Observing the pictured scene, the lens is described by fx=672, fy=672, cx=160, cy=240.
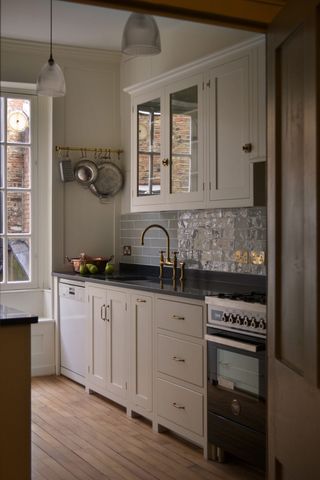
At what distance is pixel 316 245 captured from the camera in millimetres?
1508

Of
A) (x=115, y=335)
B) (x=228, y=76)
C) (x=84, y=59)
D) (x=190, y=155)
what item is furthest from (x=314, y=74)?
(x=84, y=59)

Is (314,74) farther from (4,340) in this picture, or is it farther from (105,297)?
(105,297)

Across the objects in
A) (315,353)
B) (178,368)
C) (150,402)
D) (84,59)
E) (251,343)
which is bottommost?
(150,402)

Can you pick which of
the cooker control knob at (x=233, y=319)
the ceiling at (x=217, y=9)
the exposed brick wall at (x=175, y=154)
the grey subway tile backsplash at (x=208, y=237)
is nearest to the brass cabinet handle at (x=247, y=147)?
the grey subway tile backsplash at (x=208, y=237)

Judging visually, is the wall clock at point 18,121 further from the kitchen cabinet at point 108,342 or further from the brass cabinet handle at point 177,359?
the brass cabinet handle at point 177,359

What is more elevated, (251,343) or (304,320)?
(304,320)

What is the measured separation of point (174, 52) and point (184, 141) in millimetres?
905

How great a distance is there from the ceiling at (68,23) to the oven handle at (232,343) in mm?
2279

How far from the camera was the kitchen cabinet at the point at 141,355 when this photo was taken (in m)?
4.45

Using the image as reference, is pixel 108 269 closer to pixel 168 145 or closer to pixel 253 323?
pixel 168 145

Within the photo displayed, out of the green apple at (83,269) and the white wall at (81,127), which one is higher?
the white wall at (81,127)

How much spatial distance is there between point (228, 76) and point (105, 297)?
1867mm

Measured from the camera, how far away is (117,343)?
4910 mm

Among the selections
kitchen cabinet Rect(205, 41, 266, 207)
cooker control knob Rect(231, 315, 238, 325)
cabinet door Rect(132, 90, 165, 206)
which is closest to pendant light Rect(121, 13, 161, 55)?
kitchen cabinet Rect(205, 41, 266, 207)
